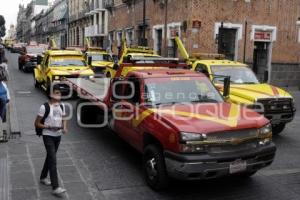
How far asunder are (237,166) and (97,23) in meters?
44.4

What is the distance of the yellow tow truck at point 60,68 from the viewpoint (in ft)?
56.1

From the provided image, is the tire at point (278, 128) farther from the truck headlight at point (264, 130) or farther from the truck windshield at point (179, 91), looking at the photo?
the truck headlight at point (264, 130)

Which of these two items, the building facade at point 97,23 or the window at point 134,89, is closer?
the window at point 134,89

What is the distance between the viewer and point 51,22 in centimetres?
8838

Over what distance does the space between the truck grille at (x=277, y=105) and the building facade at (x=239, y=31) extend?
13.8 meters

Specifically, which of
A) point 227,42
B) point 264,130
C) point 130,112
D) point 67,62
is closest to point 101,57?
point 67,62

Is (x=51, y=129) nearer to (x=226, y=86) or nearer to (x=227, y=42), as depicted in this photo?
(x=226, y=86)

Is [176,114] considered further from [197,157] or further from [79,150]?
[79,150]

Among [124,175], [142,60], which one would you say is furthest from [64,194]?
[142,60]

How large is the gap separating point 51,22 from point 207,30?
68.9 meters

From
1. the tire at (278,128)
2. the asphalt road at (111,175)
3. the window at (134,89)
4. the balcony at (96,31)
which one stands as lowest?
the asphalt road at (111,175)

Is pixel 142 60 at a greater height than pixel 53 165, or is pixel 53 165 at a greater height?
pixel 142 60

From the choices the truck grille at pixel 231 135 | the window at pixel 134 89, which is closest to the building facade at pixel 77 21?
the window at pixel 134 89

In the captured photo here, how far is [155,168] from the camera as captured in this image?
7027 millimetres
